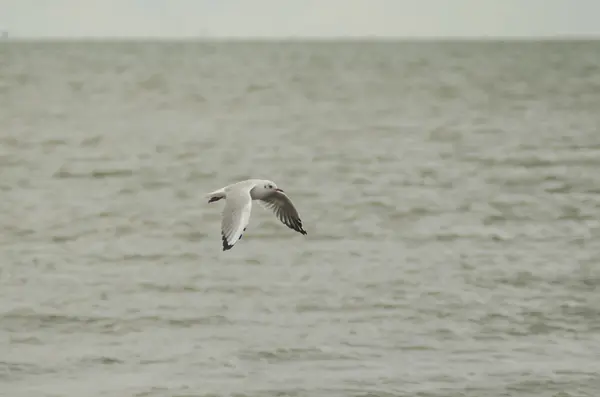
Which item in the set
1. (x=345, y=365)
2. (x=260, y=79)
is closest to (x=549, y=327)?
(x=345, y=365)

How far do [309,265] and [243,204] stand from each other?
7.58 meters

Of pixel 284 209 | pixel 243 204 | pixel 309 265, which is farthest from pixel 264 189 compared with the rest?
pixel 309 265

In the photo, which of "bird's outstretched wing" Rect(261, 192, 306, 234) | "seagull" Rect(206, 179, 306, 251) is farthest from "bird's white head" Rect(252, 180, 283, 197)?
"bird's outstretched wing" Rect(261, 192, 306, 234)

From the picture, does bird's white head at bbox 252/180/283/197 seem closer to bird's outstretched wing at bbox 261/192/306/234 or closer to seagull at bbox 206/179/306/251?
seagull at bbox 206/179/306/251

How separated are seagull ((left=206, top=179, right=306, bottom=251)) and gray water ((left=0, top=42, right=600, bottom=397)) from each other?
182cm

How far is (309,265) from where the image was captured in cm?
1866

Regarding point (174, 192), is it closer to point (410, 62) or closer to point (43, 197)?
point (43, 197)

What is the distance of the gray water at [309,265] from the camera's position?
13602 millimetres

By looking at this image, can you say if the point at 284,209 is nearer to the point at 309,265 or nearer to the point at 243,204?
the point at 243,204

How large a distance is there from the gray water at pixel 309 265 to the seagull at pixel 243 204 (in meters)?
1.82

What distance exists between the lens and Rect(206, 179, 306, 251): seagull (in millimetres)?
10859

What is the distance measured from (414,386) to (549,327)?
266 centimetres

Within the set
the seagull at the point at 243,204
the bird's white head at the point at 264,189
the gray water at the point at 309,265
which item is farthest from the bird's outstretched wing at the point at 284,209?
the gray water at the point at 309,265

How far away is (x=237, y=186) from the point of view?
38.2ft
